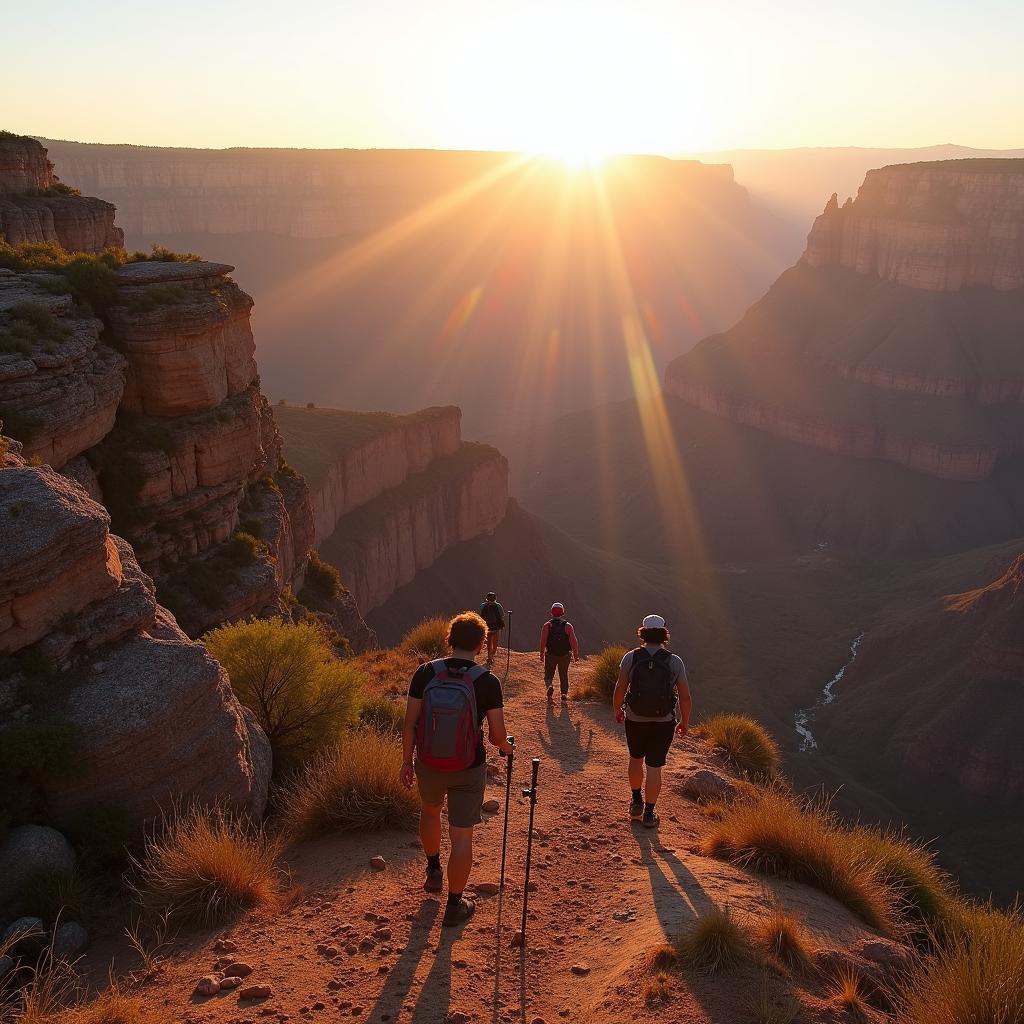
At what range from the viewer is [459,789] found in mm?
7531

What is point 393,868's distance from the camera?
28.2 ft

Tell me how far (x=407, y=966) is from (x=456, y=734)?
68.9 inches

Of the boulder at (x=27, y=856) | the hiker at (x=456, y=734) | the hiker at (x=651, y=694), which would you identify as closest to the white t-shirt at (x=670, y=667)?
the hiker at (x=651, y=694)

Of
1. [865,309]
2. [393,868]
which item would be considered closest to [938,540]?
[865,309]

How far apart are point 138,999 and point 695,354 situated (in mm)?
95002

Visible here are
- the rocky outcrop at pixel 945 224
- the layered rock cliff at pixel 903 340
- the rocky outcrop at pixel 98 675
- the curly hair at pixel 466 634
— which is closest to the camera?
the curly hair at pixel 466 634

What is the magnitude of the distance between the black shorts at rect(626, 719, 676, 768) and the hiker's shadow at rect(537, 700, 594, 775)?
291 cm

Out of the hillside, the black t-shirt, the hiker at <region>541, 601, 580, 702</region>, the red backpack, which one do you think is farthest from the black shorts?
the hillside

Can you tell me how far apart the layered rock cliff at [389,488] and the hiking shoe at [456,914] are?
32.9 metres

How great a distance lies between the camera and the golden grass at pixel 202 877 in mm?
7445

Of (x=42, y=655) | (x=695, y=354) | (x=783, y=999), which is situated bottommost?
(x=695, y=354)

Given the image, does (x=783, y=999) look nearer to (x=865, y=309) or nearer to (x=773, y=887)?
(x=773, y=887)

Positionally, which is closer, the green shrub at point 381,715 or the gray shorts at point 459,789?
the gray shorts at point 459,789

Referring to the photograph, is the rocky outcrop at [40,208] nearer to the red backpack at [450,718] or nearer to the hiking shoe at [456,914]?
the red backpack at [450,718]
